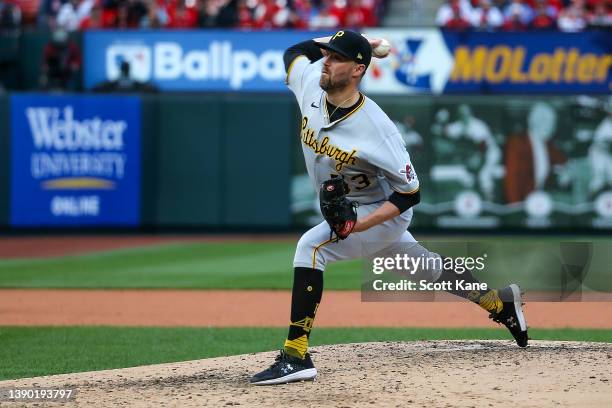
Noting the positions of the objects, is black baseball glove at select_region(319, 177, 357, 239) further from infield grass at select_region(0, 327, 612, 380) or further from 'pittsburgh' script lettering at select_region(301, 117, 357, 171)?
infield grass at select_region(0, 327, 612, 380)

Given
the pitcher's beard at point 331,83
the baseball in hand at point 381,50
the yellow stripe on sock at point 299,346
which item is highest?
the baseball in hand at point 381,50

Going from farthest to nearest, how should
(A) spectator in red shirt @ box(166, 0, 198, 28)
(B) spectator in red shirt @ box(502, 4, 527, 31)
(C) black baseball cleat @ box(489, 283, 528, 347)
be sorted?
(A) spectator in red shirt @ box(166, 0, 198, 28) < (B) spectator in red shirt @ box(502, 4, 527, 31) < (C) black baseball cleat @ box(489, 283, 528, 347)

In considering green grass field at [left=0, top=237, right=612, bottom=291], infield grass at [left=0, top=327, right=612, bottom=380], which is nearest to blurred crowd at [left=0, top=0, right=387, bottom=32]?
green grass field at [left=0, top=237, right=612, bottom=291]

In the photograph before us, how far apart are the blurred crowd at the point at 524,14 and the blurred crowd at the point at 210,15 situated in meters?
1.51

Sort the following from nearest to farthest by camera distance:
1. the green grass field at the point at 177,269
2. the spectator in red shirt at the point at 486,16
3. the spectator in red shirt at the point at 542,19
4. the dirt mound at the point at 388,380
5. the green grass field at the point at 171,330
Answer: the dirt mound at the point at 388,380 < the green grass field at the point at 171,330 < the green grass field at the point at 177,269 < the spectator in red shirt at the point at 542,19 < the spectator in red shirt at the point at 486,16

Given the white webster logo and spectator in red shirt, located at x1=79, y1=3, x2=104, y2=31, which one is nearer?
the white webster logo

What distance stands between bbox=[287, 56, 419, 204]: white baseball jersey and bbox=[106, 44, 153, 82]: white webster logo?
1353cm

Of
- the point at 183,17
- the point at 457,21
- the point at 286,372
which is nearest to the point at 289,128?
the point at 183,17

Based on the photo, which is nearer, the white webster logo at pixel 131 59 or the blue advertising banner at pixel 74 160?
the blue advertising banner at pixel 74 160

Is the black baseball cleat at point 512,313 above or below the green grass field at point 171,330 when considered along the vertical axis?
above

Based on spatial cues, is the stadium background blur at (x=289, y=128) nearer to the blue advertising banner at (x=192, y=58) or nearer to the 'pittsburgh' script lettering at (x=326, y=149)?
the blue advertising banner at (x=192, y=58)

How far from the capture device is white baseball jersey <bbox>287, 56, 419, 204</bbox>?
6.28m

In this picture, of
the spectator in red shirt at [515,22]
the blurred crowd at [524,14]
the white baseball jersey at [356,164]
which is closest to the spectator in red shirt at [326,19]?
the blurred crowd at [524,14]

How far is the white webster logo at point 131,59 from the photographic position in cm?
1970
